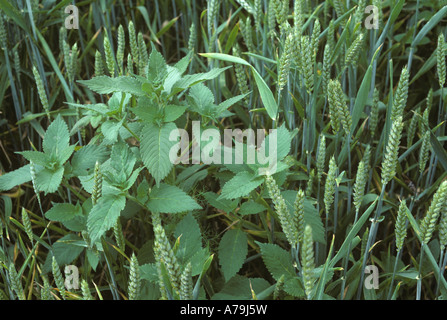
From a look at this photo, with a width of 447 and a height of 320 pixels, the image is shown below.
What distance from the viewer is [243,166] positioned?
2.69 ft

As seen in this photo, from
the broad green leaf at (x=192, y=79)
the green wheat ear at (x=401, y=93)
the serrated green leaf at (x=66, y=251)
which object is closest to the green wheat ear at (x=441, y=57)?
the green wheat ear at (x=401, y=93)

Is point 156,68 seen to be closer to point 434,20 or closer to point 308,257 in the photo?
point 308,257

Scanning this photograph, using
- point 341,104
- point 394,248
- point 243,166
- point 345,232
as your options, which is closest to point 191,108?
point 243,166

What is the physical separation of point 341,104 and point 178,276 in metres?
0.35

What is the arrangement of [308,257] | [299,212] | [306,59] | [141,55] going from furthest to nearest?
[141,55]
[306,59]
[299,212]
[308,257]

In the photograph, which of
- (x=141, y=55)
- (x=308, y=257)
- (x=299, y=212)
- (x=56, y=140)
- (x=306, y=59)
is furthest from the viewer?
(x=141, y=55)

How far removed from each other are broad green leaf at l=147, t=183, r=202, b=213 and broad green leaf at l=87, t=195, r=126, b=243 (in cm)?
5

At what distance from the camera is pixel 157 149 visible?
2.48 ft

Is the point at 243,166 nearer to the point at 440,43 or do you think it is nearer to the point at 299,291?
the point at 299,291

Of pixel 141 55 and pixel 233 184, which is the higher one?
pixel 141 55

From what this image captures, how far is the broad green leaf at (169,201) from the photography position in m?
0.73

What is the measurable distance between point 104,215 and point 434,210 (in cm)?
45

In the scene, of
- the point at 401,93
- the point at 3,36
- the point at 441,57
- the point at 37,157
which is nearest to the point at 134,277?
the point at 37,157

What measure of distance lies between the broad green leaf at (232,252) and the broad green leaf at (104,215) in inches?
7.9
